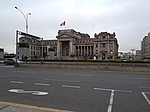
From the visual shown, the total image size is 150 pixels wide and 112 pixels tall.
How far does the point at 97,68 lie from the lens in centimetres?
2523

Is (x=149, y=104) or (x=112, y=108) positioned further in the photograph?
(x=149, y=104)

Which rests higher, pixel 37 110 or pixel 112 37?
pixel 112 37

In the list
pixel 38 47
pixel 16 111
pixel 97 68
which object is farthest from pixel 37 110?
pixel 38 47

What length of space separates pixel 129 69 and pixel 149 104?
18.4 m

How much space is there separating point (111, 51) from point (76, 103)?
10272cm

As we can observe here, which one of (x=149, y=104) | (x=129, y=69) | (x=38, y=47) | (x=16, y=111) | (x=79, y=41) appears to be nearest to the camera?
(x=16, y=111)

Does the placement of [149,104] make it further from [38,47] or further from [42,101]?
[38,47]

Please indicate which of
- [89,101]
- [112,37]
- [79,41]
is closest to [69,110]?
[89,101]

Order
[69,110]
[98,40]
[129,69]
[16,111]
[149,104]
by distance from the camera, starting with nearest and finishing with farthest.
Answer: [16,111] → [69,110] → [149,104] → [129,69] → [98,40]

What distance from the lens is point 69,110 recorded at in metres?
5.39

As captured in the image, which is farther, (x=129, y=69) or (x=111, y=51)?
(x=111, y=51)

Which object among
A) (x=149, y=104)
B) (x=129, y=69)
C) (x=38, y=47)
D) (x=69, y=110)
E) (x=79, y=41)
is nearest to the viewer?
(x=69, y=110)

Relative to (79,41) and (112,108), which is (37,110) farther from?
(79,41)

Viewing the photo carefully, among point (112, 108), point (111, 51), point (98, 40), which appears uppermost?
point (98, 40)
